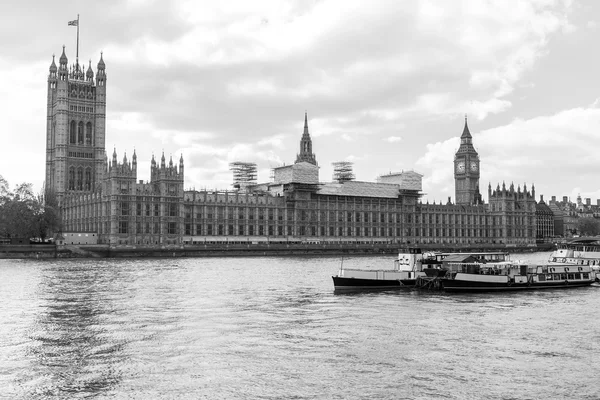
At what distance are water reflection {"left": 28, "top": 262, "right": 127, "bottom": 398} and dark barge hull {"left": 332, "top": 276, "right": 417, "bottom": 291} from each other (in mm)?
18845

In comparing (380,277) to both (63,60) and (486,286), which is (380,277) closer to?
(486,286)

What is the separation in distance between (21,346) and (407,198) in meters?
153

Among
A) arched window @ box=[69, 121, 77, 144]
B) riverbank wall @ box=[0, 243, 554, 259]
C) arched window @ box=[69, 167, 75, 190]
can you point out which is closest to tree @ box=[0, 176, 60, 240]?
riverbank wall @ box=[0, 243, 554, 259]

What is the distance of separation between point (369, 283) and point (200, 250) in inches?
3016

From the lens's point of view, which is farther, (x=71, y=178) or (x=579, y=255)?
(x=71, y=178)

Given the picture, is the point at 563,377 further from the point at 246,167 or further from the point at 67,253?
the point at 246,167

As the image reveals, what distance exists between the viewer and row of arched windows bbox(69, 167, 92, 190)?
17700 cm

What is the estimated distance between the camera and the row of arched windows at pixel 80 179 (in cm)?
17700

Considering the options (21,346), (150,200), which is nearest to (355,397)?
(21,346)

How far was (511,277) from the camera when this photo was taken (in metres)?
66.5

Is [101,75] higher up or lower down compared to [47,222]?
higher up

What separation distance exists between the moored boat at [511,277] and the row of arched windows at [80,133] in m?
134

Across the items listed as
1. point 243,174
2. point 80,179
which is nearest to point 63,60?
point 80,179

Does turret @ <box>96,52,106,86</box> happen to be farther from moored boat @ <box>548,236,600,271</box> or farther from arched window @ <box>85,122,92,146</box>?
moored boat @ <box>548,236,600,271</box>
